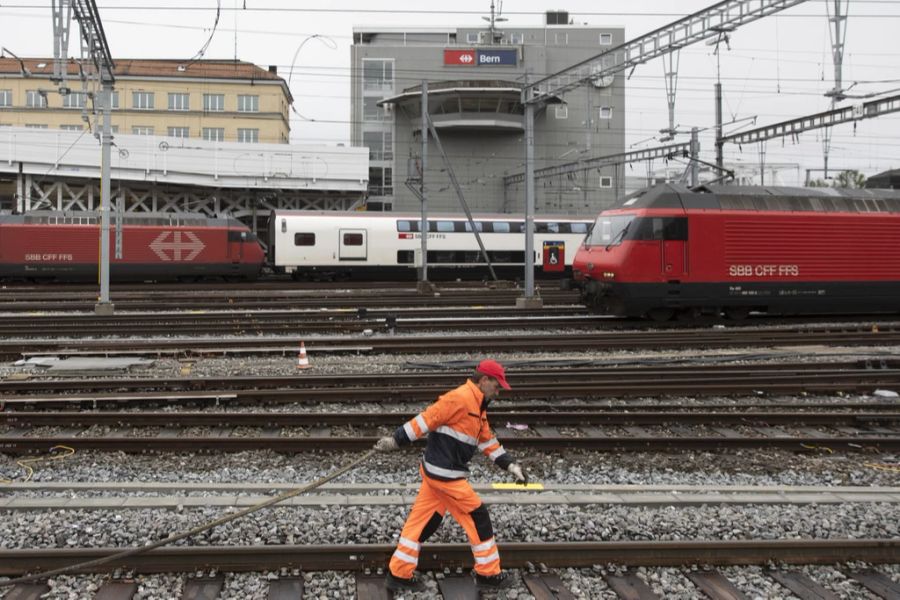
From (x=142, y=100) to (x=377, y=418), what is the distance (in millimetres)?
50852

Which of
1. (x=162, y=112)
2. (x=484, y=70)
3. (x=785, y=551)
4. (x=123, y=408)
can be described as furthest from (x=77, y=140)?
(x=785, y=551)

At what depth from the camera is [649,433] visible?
28.6 ft

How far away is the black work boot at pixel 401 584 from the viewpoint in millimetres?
4875

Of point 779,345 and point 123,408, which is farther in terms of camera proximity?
point 779,345

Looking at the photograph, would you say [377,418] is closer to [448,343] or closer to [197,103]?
[448,343]

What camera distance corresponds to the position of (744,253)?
699 inches

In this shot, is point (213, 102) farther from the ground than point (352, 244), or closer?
farther from the ground

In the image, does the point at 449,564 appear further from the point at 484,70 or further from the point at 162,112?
the point at 162,112

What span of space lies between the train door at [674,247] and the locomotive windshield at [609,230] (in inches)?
30.7

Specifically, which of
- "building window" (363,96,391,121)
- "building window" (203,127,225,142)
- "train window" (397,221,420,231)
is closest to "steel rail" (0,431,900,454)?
"train window" (397,221,420,231)

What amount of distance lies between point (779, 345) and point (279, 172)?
3196 cm

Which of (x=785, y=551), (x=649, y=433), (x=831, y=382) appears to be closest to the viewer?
(x=785, y=551)

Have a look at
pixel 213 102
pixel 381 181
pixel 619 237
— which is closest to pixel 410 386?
pixel 619 237

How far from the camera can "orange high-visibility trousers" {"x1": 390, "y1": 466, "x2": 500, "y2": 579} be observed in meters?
4.88
